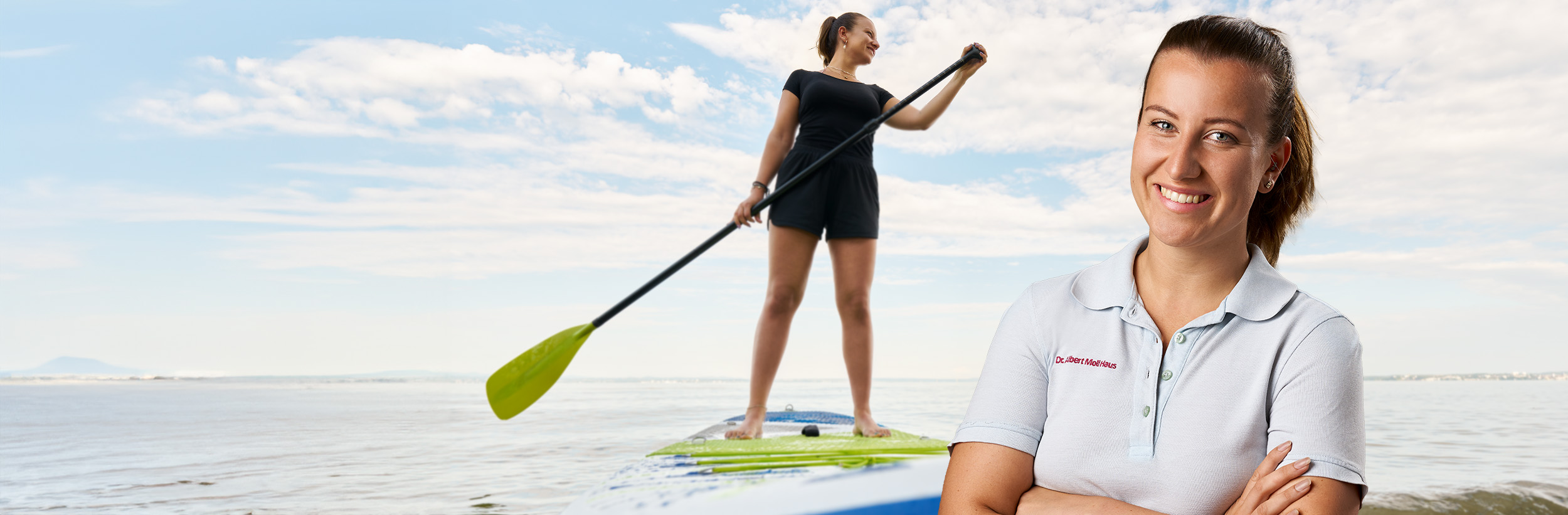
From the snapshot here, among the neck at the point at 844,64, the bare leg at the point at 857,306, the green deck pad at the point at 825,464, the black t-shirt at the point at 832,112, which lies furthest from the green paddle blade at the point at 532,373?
the neck at the point at 844,64

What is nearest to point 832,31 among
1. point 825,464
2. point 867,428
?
point 867,428

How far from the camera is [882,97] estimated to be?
113 inches

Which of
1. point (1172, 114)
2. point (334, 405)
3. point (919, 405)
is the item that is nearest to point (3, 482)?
point (1172, 114)

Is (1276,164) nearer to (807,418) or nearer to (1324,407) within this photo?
(1324,407)

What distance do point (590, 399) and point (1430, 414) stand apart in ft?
31.2

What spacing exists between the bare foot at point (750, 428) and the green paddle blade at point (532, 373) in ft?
1.82

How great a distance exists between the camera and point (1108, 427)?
34.4 inches

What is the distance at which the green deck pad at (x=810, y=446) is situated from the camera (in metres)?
2.05

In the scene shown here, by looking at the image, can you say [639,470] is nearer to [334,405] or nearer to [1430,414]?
[1430,414]

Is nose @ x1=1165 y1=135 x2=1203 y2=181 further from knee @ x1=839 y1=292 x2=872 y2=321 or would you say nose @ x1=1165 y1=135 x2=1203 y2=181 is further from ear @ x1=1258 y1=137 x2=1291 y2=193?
knee @ x1=839 y1=292 x2=872 y2=321

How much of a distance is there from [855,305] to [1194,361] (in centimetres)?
180

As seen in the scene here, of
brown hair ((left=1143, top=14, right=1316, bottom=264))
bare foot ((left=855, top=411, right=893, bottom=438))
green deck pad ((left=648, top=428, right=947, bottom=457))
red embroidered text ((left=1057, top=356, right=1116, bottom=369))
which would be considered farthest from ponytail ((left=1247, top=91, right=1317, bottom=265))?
bare foot ((left=855, top=411, right=893, bottom=438))

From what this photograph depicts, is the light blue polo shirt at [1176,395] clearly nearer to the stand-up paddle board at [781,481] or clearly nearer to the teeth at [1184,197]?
the teeth at [1184,197]

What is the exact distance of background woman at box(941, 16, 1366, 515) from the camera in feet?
2.71
